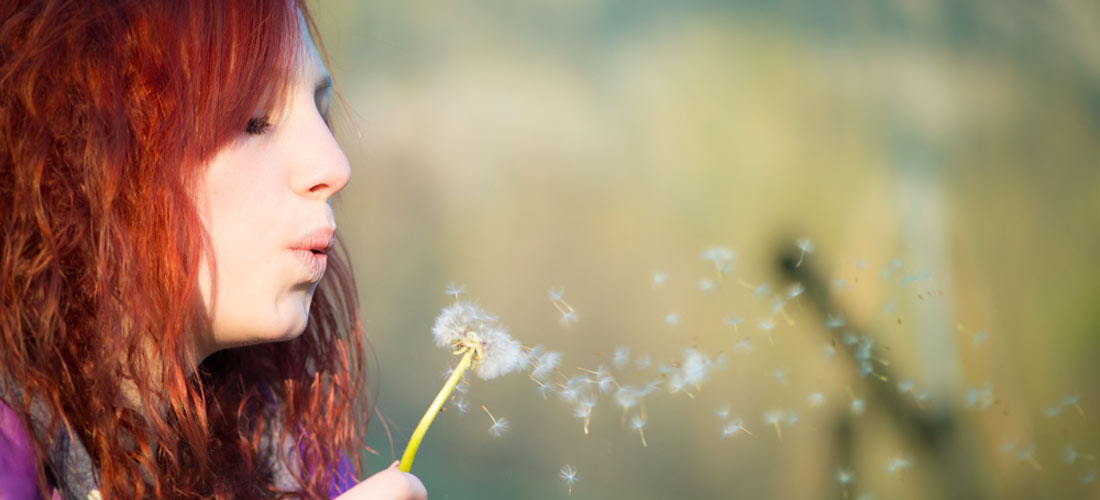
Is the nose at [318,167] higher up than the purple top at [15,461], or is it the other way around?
the nose at [318,167]

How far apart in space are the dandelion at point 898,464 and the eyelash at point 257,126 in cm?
102

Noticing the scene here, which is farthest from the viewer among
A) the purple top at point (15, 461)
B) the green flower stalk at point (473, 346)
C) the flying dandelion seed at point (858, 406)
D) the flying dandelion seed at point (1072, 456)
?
the flying dandelion seed at point (858, 406)

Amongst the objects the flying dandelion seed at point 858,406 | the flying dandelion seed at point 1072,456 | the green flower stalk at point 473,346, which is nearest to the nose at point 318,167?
the green flower stalk at point 473,346

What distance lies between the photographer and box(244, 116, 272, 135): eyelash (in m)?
0.54

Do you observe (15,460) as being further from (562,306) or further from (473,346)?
(562,306)

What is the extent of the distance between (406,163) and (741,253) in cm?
57

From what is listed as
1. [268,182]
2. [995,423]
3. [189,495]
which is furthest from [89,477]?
[995,423]

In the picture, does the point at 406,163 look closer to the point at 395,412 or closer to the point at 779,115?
the point at 395,412

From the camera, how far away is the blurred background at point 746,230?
118 cm

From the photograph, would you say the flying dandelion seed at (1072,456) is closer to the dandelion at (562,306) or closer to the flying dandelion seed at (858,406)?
the flying dandelion seed at (858,406)

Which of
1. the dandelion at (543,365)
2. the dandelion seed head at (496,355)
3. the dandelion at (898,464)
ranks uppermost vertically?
the dandelion at (898,464)

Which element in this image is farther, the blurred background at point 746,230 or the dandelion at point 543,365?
the blurred background at point 746,230

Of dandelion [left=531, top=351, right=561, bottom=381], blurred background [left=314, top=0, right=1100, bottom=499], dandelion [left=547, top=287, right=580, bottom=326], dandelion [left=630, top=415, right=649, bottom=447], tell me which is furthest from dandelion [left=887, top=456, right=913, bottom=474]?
dandelion [left=531, top=351, right=561, bottom=381]

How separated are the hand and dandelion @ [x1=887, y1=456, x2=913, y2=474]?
2.99ft
